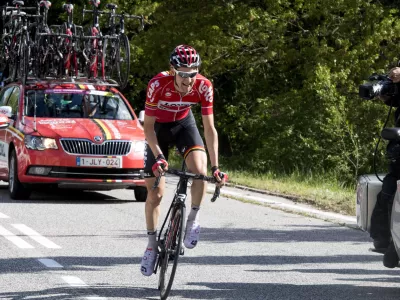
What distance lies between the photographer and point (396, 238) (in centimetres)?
730

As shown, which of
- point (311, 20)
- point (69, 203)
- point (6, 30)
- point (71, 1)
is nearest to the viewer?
point (69, 203)

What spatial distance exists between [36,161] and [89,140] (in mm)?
776

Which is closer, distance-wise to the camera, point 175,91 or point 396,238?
point 396,238

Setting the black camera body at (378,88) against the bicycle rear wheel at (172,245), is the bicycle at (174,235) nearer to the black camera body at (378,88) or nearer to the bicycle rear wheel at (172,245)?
the bicycle rear wheel at (172,245)

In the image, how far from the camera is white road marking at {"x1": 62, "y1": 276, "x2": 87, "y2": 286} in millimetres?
8391

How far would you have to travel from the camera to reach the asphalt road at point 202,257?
26.9 feet

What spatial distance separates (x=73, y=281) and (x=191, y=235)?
1011mm

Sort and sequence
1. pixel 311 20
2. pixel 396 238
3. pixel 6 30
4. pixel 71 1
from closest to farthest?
pixel 396 238
pixel 6 30
pixel 311 20
pixel 71 1

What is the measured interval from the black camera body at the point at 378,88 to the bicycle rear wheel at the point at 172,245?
1528 mm

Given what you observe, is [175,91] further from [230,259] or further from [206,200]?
[206,200]

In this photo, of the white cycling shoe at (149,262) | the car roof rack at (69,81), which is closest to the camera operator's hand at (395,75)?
Answer: the white cycling shoe at (149,262)

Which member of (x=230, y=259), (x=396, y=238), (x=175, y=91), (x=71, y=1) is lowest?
(x=71, y=1)

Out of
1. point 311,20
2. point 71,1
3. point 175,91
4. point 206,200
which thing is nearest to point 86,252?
point 175,91

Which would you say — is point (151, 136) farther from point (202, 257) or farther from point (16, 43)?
point (16, 43)
